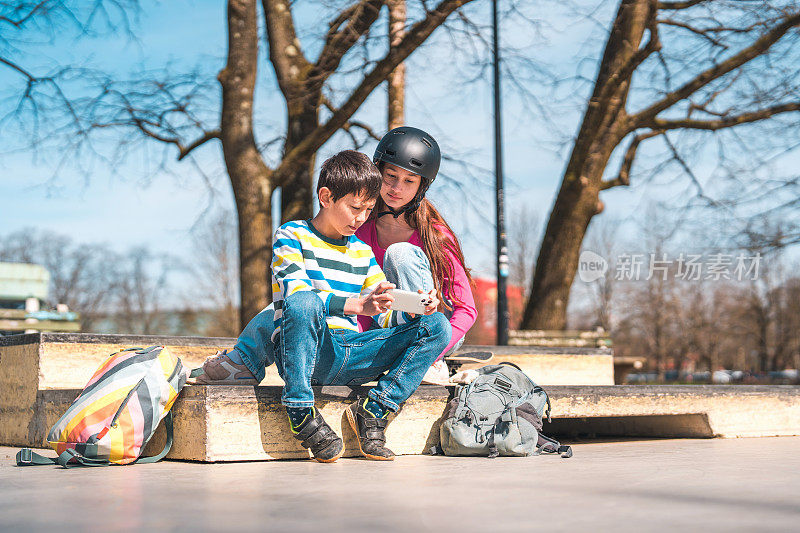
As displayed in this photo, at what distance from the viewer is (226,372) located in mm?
4320

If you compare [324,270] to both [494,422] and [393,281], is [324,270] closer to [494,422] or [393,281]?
[393,281]

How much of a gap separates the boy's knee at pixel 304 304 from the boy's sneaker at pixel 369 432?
2.26 ft

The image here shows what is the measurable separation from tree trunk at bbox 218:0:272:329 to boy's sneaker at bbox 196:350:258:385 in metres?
5.87

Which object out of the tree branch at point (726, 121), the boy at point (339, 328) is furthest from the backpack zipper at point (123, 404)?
the tree branch at point (726, 121)

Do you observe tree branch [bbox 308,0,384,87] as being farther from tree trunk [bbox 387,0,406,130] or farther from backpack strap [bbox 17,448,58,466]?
backpack strap [bbox 17,448,58,466]

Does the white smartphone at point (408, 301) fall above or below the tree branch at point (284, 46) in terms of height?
below

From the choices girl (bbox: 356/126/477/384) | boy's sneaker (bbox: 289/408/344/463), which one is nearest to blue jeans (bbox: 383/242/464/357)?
girl (bbox: 356/126/477/384)

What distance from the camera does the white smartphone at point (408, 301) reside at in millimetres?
3785

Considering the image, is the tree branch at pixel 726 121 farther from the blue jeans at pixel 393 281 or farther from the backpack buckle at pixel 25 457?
the backpack buckle at pixel 25 457

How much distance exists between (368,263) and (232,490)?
1569 millimetres

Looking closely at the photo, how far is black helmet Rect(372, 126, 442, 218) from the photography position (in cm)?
464

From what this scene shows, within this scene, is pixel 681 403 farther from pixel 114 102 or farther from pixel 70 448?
pixel 114 102

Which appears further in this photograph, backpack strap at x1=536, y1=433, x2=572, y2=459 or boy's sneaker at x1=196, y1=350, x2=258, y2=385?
backpack strap at x1=536, y1=433, x2=572, y2=459

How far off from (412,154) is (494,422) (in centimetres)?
166
